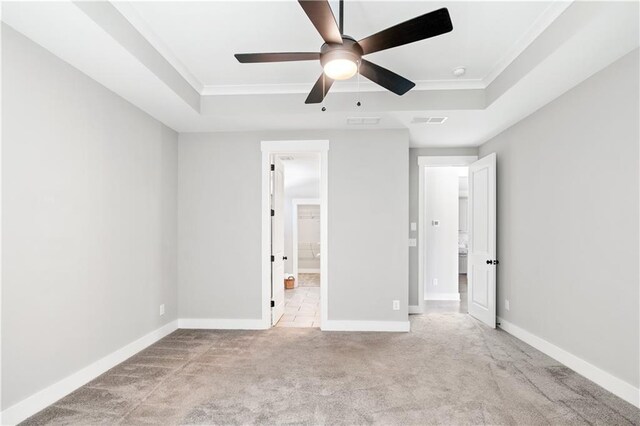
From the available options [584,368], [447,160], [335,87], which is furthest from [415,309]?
[335,87]

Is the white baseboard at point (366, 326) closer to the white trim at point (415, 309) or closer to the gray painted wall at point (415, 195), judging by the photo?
the white trim at point (415, 309)

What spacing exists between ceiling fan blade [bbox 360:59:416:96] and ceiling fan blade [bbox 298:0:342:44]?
15.5 inches

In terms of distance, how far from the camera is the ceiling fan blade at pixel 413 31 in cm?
174

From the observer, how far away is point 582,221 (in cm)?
302

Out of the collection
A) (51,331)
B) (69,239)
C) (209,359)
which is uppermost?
(69,239)

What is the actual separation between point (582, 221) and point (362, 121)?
2.35m

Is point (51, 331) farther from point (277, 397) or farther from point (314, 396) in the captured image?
point (314, 396)

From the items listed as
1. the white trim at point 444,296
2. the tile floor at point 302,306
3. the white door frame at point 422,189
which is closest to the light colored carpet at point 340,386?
the tile floor at point 302,306

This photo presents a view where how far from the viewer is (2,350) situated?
216 cm

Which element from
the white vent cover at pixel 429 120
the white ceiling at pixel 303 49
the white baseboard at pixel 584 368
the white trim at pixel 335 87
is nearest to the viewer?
the white ceiling at pixel 303 49

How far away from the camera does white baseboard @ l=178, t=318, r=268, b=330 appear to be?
4.44 m

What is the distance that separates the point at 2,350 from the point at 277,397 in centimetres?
179

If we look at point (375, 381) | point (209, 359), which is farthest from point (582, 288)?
point (209, 359)

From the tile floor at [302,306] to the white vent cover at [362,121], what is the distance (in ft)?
8.53
